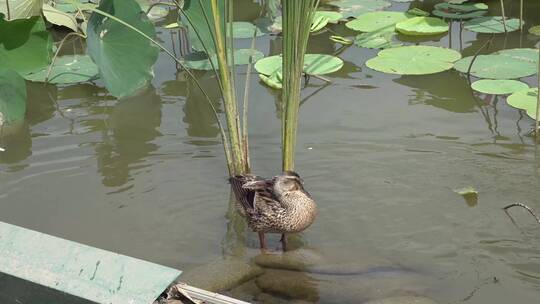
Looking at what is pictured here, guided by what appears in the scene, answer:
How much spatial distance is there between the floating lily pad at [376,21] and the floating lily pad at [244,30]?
34.0 inches

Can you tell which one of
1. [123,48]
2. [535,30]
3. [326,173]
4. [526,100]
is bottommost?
[326,173]

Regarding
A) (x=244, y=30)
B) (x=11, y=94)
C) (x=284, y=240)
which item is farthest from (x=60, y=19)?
(x=284, y=240)

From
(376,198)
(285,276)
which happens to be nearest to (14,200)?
(285,276)

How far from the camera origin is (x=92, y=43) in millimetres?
4469

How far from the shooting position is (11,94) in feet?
14.5

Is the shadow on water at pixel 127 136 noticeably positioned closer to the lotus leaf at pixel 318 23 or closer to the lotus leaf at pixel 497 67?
the lotus leaf at pixel 318 23

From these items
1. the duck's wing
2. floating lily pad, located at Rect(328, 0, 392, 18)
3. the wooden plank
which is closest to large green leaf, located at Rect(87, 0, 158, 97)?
the duck's wing

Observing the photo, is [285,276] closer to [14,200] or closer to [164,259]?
[164,259]

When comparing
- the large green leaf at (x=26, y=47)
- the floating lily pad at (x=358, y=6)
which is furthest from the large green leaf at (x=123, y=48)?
the floating lily pad at (x=358, y=6)

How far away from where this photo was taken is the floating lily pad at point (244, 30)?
272 inches

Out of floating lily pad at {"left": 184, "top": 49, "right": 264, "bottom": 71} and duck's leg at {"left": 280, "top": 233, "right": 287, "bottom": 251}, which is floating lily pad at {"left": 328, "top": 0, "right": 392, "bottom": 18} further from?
duck's leg at {"left": 280, "top": 233, "right": 287, "bottom": 251}

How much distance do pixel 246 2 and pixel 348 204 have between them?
165 inches

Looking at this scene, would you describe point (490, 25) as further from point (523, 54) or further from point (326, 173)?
point (326, 173)

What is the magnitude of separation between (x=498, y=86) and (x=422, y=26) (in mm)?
1392
